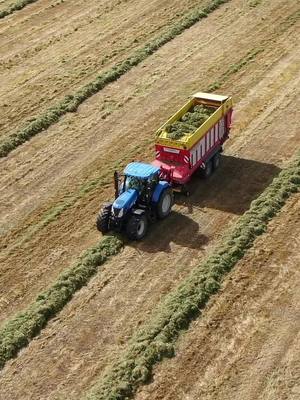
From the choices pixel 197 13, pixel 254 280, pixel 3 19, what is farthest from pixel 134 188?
pixel 3 19

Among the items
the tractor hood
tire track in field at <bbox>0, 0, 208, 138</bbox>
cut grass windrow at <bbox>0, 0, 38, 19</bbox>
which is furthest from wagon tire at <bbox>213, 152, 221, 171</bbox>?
cut grass windrow at <bbox>0, 0, 38, 19</bbox>

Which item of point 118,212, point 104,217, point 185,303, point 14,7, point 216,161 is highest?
point 14,7

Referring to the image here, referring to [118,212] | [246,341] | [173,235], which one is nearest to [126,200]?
[118,212]

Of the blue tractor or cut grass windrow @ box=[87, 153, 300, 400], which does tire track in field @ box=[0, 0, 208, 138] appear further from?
cut grass windrow @ box=[87, 153, 300, 400]

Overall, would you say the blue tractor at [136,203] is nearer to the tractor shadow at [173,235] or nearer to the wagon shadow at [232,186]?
the tractor shadow at [173,235]

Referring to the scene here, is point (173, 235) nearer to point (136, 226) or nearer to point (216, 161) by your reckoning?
point (136, 226)

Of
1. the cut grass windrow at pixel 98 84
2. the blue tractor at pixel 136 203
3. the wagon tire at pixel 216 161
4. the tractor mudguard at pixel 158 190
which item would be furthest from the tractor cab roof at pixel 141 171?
the cut grass windrow at pixel 98 84

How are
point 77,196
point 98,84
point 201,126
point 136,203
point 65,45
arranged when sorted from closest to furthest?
point 136,203, point 201,126, point 77,196, point 98,84, point 65,45
